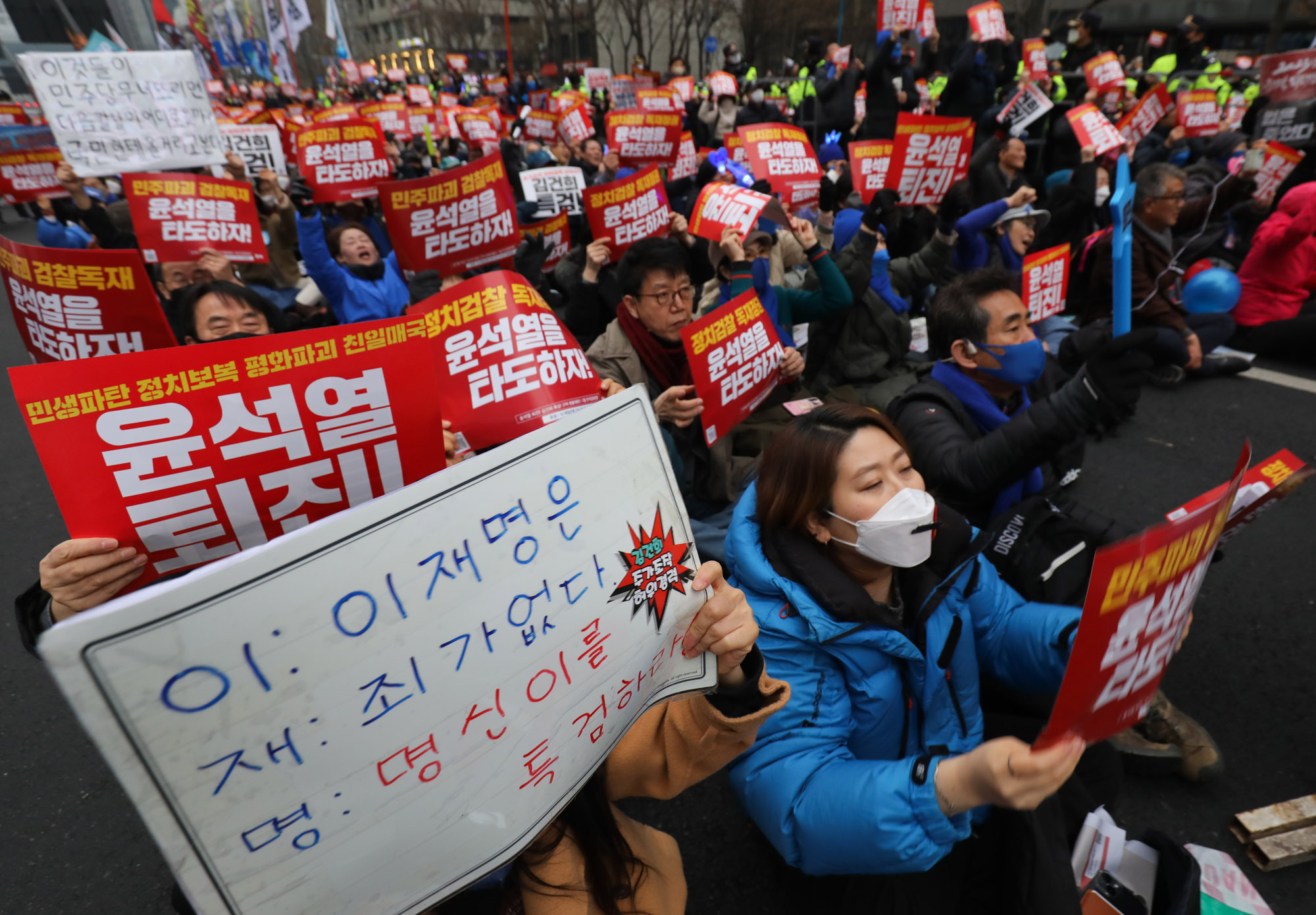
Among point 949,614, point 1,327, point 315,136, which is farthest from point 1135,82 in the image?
point 1,327

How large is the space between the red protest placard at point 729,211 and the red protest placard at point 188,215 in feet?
8.85

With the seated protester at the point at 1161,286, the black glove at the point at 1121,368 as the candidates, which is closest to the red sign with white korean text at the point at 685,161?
the seated protester at the point at 1161,286

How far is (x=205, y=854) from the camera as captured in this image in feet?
2.57

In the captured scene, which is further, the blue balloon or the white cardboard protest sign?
the blue balloon

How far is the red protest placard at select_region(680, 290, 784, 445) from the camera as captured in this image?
247 centimetres

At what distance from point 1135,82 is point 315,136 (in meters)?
13.2

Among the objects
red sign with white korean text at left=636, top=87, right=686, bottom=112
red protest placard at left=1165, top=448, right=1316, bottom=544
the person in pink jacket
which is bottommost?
the person in pink jacket

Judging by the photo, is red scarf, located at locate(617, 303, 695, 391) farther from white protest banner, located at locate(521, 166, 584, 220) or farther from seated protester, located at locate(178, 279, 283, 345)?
white protest banner, located at locate(521, 166, 584, 220)

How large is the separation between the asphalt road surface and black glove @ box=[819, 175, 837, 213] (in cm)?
323

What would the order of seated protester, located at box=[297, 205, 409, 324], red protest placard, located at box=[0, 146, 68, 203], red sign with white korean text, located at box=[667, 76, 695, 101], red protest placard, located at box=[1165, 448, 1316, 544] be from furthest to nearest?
red sign with white korean text, located at box=[667, 76, 695, 101]
red protest placard, located at box=[0, 146, 68, 203]
seated protester, located at box=[297, 205, 409, 324]
red protest placard, located at box=[1165, 448, 1316, 544]

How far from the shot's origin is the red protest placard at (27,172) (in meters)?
6.30

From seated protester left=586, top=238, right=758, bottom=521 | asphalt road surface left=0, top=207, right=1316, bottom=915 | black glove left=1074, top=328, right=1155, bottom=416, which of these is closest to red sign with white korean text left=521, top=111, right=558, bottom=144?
seated protester left=586, top=238, right=758, bottom=521

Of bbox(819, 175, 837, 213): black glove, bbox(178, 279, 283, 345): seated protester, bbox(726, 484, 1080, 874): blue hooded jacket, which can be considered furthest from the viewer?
bbox(819, 175, 837, 213): black glove

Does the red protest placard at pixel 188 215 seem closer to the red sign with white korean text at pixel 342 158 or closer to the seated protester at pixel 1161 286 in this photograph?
the red sign with white korean text at pixel 342 158
